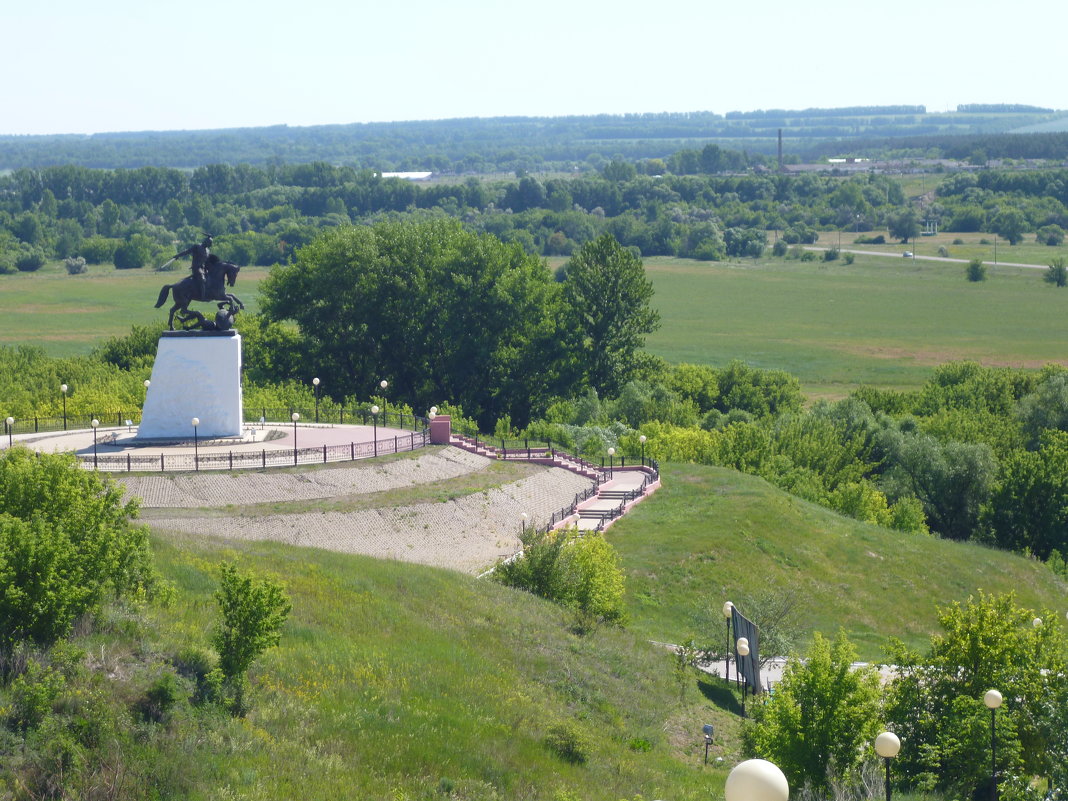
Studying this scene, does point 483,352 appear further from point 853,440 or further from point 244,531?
point 244,531

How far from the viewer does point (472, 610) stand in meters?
35.6

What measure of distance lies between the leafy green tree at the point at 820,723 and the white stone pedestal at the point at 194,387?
1126 inches

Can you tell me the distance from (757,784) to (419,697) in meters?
12.7

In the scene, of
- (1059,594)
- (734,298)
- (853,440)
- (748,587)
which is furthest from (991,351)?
(748,587)

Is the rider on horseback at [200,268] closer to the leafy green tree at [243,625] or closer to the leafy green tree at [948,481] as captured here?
the leafy green tree at [243,625]

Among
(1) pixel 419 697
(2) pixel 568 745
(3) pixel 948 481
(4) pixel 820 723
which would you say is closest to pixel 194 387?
(1) pixel 419 697

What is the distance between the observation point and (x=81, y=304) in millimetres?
151375

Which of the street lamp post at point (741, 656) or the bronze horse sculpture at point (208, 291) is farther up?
the bronze horse sculpture at point (208, 291)

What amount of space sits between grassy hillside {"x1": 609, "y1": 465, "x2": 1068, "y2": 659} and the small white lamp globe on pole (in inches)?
1006

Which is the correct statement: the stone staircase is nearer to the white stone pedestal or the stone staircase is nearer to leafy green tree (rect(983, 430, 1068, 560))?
the white stone pedestal

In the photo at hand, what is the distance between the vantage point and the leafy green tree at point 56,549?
2459 centimetres

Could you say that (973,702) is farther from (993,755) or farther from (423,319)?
(423,319)

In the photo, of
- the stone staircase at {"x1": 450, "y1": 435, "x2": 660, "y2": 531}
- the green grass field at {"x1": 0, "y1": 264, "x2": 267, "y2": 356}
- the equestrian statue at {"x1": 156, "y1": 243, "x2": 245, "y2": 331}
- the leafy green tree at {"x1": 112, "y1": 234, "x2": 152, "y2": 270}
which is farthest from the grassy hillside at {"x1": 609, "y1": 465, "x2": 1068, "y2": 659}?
the leafy green tree at {"x1": 112, "y1": 234, "x2": 152, "y2": 270}

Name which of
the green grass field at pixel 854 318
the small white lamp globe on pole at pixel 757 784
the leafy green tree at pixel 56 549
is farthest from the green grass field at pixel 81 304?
the small white lamp globe on pole at pixel 757 784
